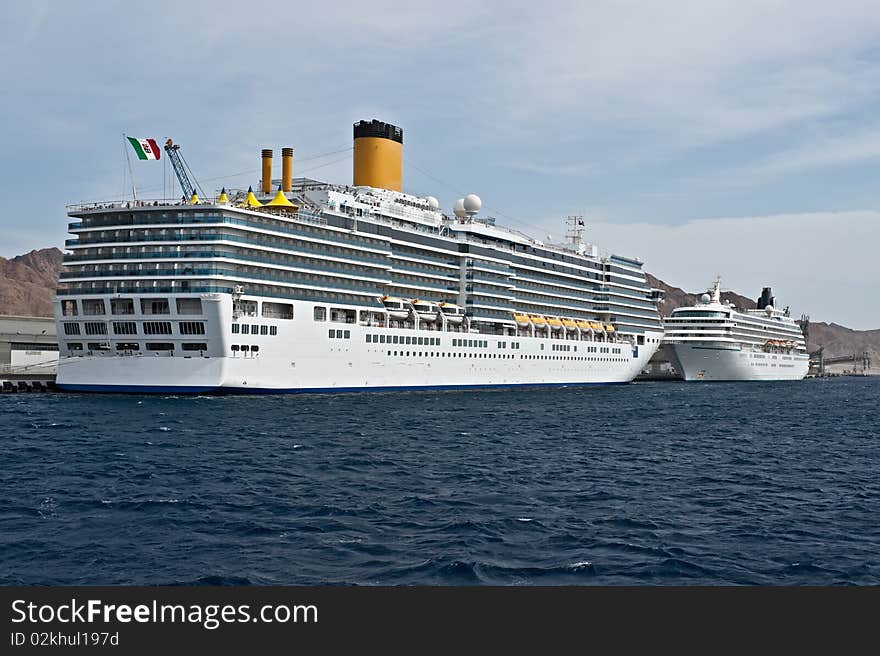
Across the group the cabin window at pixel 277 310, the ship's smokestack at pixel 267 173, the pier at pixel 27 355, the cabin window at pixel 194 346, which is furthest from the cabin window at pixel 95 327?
the ship's smokestack at pixel 267 173

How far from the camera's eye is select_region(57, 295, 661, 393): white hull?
212ft

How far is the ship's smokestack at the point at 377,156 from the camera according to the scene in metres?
98.8

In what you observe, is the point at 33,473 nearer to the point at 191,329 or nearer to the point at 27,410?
the point at 27,410

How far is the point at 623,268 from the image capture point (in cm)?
13125

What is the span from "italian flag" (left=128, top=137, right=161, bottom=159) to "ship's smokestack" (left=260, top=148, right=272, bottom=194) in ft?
55.1

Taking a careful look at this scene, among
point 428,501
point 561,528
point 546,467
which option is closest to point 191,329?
point 546,467

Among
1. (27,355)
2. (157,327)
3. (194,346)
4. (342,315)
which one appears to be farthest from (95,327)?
(27,355)

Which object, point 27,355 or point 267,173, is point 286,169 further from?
point 27,355

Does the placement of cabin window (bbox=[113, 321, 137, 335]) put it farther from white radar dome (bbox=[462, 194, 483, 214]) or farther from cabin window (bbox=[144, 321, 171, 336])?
white radar dome (bbox=[462, 194, 483, 214])

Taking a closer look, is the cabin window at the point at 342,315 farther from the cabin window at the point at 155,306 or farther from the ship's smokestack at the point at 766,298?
the ship's smokestack at the point at 766,298

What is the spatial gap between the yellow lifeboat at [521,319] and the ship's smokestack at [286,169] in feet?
104

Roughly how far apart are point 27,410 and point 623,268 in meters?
94.0

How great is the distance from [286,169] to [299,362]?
24983 mm

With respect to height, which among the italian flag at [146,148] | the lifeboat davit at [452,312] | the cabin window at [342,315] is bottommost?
the cabin window at [342,315]
